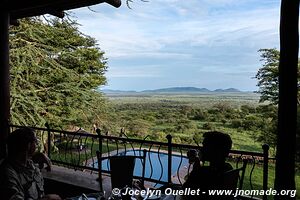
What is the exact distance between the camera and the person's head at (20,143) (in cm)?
177

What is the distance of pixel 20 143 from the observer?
178 cm

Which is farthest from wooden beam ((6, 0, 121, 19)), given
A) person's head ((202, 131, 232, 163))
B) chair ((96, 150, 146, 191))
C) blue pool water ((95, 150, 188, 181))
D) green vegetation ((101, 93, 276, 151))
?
green vegetation ((101, 93, 276, 151))

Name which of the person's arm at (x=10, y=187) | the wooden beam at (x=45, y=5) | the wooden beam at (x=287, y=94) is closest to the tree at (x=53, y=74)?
the wooden beam at (x=45, y=5)

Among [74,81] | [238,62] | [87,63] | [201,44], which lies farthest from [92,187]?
[201,44]

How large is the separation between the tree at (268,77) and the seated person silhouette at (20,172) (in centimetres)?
831

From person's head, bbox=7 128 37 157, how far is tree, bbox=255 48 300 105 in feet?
27.3

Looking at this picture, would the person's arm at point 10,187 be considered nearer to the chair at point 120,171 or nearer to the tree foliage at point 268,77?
the chair at point 120,171

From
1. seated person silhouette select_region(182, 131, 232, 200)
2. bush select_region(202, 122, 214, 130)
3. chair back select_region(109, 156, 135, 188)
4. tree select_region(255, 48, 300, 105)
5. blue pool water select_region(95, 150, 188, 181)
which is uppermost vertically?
tree select_region(255, 48, 300, 105)

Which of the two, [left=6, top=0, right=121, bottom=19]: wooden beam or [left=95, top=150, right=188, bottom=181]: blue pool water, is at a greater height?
[left=6, top=0, right=121, bottom=19]: wooden beam

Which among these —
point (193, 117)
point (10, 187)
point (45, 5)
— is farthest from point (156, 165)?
point (10, 187)

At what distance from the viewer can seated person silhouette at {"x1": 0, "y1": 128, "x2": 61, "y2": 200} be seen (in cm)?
162

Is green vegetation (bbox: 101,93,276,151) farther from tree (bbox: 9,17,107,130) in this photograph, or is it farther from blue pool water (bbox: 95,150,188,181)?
tree (bbox: 9,17,107,130)

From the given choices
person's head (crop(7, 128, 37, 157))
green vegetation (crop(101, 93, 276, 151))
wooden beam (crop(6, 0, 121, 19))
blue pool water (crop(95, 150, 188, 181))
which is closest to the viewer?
person's head (crop(7, 128, 37, 157))

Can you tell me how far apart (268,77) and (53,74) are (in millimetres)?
7096
